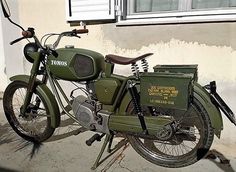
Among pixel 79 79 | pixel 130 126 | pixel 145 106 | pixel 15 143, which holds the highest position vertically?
pixel 79 79

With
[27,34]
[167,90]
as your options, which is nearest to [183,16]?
[167,90]

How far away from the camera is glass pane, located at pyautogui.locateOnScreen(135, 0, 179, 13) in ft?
10.5

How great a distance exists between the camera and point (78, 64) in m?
2.80

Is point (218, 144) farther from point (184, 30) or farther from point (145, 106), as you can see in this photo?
point (184, 30)

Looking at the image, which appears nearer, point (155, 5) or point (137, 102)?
point (137, 102)

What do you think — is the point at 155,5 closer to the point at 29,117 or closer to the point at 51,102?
the point at 51,102

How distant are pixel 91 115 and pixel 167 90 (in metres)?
0.83

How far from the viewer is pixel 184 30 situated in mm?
3049

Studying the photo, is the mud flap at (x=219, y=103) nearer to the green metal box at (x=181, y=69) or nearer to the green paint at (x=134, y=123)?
the green metal box at (x=181, y=69)

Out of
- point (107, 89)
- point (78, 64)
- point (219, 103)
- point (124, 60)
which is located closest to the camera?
point (219, 103)

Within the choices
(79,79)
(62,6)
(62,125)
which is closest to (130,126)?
(79,79)

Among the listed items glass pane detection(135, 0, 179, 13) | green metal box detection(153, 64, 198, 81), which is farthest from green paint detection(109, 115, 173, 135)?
glass pane detection(135, 0, 179, 13)

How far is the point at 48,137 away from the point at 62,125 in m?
0.57

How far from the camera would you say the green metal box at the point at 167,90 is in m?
2.31
